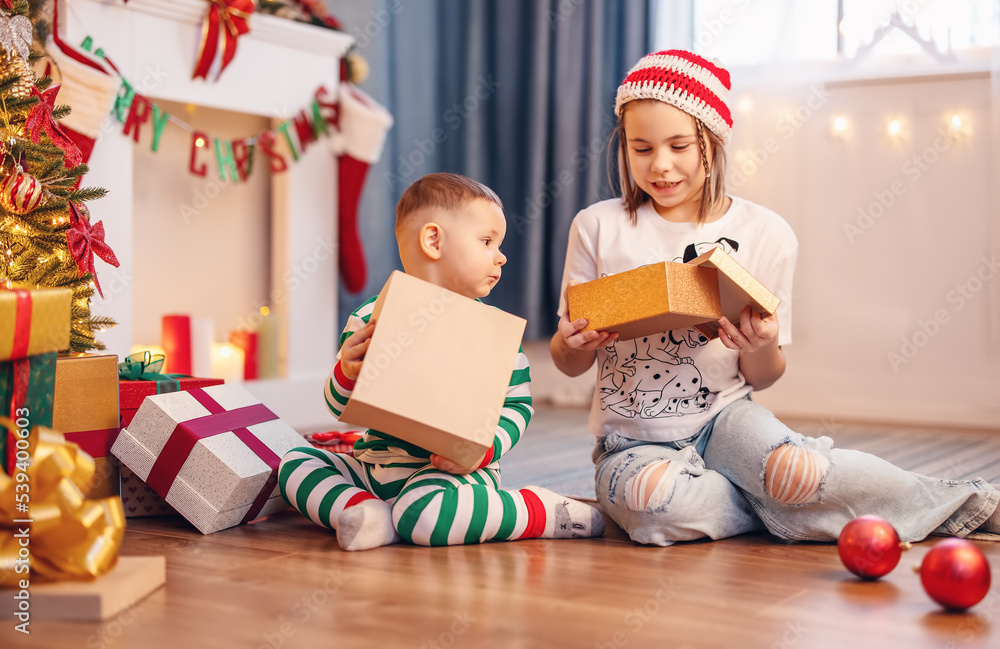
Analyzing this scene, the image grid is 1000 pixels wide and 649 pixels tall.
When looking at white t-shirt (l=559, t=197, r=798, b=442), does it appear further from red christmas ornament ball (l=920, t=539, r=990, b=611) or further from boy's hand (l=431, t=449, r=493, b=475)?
Answer: red christmas ornament ball (l=920, t=539, r=990, b=611)

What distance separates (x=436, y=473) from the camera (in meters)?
1.27

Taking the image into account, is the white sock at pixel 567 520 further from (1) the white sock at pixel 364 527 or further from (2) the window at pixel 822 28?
(2) the window at pixel 822 28

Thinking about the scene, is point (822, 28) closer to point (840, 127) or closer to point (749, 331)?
point (840, 127)

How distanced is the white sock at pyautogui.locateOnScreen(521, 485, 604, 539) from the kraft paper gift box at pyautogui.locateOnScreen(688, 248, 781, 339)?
322mm

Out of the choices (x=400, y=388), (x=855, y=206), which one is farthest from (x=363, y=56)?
(x=400, y=388)

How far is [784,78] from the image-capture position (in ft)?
9.21

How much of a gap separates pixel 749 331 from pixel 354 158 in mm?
1739

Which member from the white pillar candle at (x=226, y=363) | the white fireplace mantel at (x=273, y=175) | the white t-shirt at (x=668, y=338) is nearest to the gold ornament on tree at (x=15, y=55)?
the white fireplace mantel at (x=273, y=175)

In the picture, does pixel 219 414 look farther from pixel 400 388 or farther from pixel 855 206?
pixel 855 206

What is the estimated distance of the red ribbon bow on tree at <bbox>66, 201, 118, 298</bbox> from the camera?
1.40m

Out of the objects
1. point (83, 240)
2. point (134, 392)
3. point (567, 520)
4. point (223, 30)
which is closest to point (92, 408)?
point (134, 392)

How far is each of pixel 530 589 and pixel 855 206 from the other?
6.76 feet

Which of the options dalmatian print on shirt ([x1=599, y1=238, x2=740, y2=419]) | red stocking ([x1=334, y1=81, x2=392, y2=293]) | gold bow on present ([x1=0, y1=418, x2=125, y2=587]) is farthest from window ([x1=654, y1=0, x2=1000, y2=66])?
gold bow on present ([x1=0, y1=418, x2=125, y2=587])

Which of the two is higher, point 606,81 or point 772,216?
point 606,81
